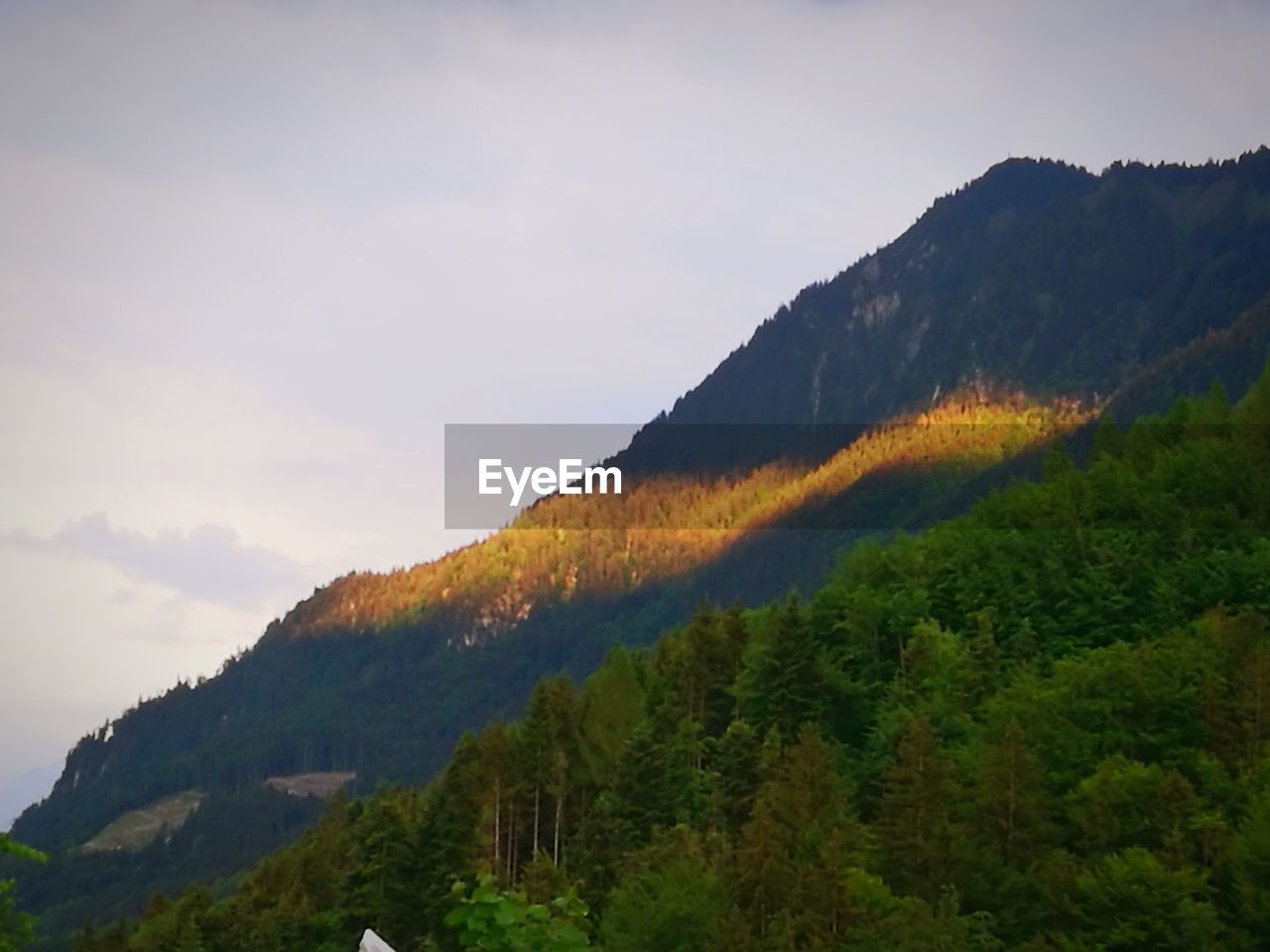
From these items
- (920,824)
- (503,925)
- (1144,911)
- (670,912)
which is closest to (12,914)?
(503,925)

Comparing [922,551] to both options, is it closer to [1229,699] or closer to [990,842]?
[1229,699]

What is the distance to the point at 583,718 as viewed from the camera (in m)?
79.8

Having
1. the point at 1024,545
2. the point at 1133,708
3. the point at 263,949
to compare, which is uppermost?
the point at 1024,545

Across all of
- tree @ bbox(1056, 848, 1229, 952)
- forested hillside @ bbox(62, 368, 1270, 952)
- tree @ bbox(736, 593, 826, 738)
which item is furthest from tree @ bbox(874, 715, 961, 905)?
tree @ bbox(736, 593, 826, 738)

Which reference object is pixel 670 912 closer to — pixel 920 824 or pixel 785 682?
pixel 920 824

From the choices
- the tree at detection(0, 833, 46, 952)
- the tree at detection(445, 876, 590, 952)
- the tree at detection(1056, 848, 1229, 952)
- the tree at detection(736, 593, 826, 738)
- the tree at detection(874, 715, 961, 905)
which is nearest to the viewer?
the tree at detection(445, 876, 590, 952)

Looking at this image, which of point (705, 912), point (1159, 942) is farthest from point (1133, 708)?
point (705, 912)

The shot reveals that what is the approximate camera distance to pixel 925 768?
2037 inches

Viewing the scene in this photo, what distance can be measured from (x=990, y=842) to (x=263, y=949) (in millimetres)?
47034

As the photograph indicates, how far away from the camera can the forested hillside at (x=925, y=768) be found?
4592 cm

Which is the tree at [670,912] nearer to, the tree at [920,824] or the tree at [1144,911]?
the tree at [920,824]

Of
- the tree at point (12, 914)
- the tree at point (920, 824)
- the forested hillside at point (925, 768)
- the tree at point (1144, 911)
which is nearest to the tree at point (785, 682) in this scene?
the forested hillside at point (925, 768)

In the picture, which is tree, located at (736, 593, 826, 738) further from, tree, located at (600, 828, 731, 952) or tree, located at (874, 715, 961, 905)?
tree, located at (600, 828, 731, 952)

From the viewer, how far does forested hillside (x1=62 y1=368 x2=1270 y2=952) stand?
151 feet
